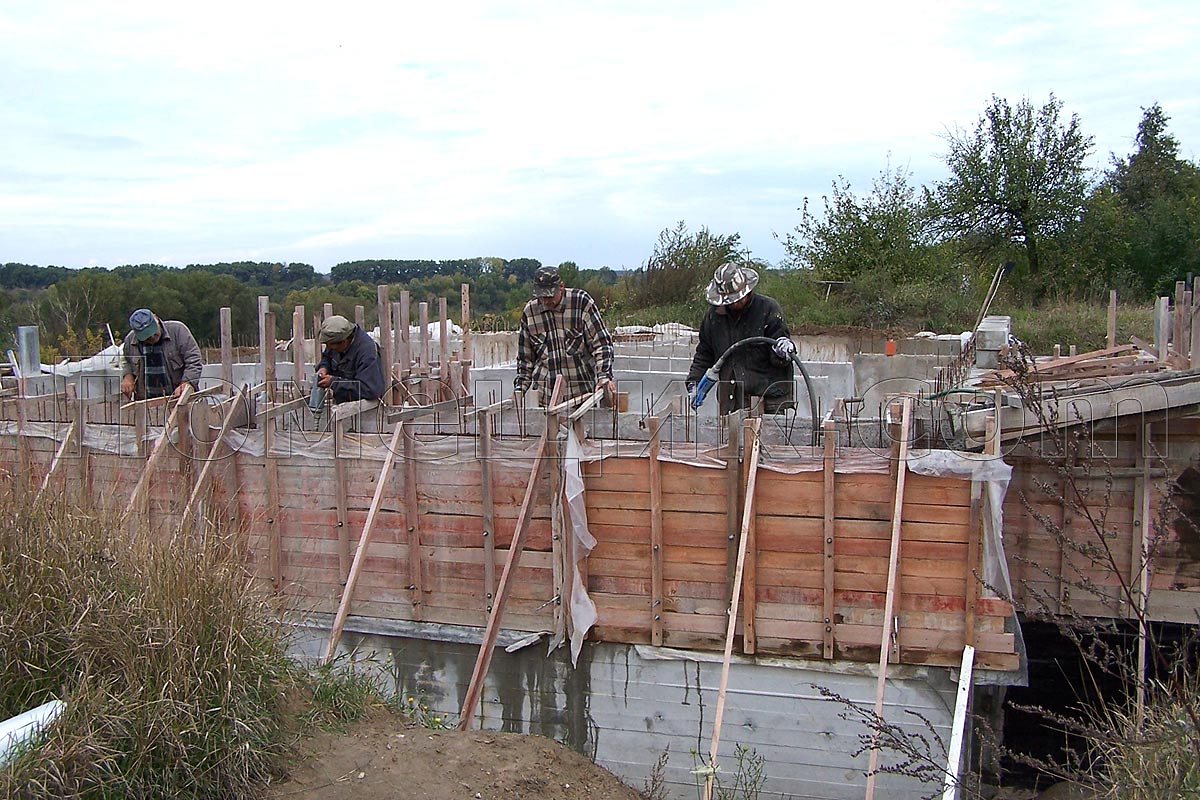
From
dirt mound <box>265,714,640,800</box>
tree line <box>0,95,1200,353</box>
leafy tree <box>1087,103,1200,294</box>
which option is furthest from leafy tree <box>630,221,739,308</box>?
dirt mound <box>265,714,640,800</box>

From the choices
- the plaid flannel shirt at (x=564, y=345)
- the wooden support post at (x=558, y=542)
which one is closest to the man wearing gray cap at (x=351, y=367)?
the plaid flannel shirt at (x=564, y=345)

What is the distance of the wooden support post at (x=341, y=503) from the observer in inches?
260

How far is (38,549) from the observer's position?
14.0ft

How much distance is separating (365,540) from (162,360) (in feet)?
11.9

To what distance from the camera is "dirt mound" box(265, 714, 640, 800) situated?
4.09 m

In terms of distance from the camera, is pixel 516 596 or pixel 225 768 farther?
pixel 516 596

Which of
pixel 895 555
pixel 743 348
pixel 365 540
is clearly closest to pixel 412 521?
pixel 365 540

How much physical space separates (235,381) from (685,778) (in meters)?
7.84

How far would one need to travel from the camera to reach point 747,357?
7.38m

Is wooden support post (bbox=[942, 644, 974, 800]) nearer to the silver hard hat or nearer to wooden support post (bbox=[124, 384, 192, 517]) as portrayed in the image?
the silver hard hat

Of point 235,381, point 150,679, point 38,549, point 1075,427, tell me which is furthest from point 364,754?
point 235,381

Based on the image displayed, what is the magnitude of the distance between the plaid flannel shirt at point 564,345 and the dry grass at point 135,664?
3.87 meters

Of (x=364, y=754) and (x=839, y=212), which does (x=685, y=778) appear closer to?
(x=364, y=754)

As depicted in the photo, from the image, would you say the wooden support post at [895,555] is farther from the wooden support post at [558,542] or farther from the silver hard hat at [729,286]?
the wooden support post at [558,542]
